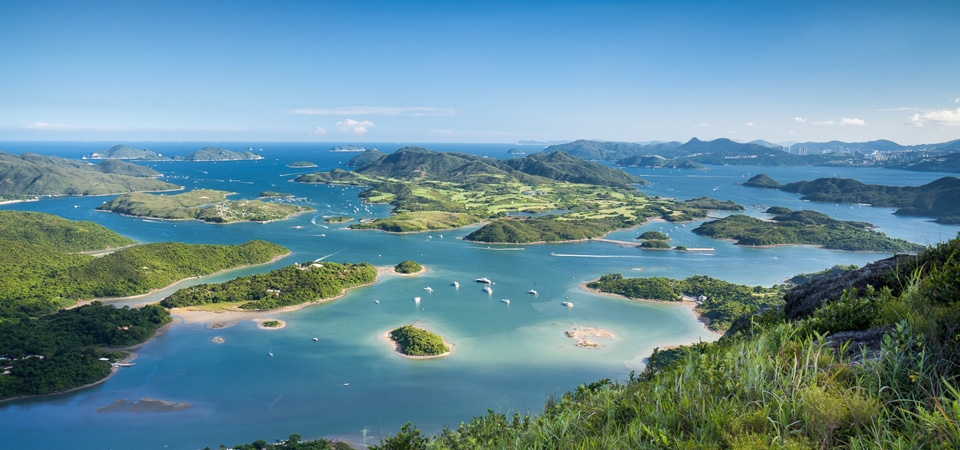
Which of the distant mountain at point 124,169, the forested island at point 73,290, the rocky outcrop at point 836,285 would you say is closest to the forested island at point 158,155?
the distant mountain at point 124,169

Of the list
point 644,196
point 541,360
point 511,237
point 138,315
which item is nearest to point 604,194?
point 644,196

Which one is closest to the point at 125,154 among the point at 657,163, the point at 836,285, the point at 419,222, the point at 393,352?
the point at 419,222

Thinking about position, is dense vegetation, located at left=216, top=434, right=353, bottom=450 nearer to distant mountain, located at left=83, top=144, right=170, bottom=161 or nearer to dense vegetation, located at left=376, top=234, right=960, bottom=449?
dense vegetation, located at left=376, top=234, right=960, bottom=449

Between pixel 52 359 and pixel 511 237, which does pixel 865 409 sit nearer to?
pixel 52 359

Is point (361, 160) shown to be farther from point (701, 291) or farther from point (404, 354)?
point (404, 354)

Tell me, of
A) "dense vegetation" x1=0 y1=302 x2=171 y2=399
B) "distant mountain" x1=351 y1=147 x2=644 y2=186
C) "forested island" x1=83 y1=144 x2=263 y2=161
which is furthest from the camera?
"forested island" x1=83 y1=144 x2=263 y2=161

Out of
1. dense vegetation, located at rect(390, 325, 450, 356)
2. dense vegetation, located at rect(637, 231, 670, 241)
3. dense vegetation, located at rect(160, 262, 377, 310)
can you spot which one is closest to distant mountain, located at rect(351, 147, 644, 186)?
dense vegetation, located at rect(637, 231, 670, 241)

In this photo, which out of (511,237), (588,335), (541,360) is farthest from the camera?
(511,237)
